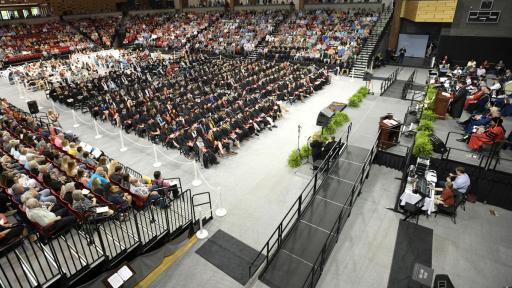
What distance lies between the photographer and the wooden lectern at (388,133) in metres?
10.2

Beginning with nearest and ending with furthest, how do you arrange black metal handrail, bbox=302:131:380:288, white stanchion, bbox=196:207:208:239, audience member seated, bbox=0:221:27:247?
audience member seated, bbox=0:221:27:247 → black metal handrail, bbox=302:131:380:288 → white stanchion, bbox=196:207:208:239

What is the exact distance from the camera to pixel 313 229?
7.36 meters

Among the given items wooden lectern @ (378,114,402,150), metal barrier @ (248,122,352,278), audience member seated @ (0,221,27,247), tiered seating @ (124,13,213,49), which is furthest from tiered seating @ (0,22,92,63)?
wooden lectern @ (378,114,402,150)

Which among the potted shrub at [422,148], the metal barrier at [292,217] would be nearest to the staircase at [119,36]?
the metal barrier at [292,217]

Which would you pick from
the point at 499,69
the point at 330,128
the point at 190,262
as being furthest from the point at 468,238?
the point at 499,69

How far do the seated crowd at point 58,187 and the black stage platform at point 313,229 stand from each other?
356cm

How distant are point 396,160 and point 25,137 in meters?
12.9

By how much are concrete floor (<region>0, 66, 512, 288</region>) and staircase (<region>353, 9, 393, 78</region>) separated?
10.7 metres

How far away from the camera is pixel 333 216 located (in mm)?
7695

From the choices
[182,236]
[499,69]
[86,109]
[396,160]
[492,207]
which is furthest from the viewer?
[499,69]

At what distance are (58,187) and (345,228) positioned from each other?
7253 mm

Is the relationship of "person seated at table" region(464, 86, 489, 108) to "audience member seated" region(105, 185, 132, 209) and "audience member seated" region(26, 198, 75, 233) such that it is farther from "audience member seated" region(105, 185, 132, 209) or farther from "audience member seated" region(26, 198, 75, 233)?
"audience member seated" region(26, 198, 75, 233)

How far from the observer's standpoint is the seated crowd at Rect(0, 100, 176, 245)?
5.97 m

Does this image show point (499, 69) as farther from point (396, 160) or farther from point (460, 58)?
point (396, 160)
